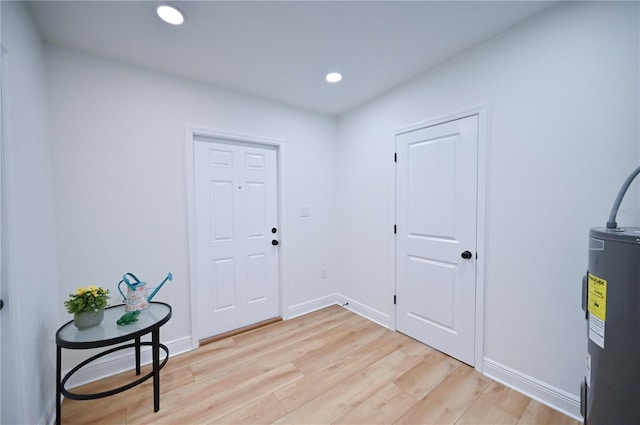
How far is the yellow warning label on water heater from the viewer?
1.02m

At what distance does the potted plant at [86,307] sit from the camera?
1.51 metres

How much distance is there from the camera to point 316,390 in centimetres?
178

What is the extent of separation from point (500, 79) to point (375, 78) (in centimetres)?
99

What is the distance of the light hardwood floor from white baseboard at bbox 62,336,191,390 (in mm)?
57

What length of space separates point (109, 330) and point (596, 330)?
2.52 meters

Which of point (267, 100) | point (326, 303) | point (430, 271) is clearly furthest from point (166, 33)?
point (326, 303)

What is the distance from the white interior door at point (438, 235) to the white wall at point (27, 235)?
104 inches

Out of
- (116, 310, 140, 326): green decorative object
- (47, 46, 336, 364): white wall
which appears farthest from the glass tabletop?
(47, 46, 336, 364): white wall

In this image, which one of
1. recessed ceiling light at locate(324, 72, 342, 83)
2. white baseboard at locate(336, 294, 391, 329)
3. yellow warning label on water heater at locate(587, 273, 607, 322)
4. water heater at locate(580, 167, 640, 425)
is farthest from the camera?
white baseboard at locate(336, 294, 391, 329)

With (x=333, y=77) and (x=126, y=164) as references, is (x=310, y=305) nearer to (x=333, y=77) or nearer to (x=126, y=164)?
(x=126, y=164)

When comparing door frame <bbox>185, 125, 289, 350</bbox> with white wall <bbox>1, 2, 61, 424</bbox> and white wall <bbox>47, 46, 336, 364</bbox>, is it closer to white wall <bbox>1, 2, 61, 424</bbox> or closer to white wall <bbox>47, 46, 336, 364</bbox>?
white wall <bbox>47, 46, 336, 364</bbox>

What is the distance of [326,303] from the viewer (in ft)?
10.7

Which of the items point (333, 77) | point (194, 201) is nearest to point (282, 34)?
point (333, 77)

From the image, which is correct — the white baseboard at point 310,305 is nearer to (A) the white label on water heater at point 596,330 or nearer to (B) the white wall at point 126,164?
(B) the white wall at point 126,164
